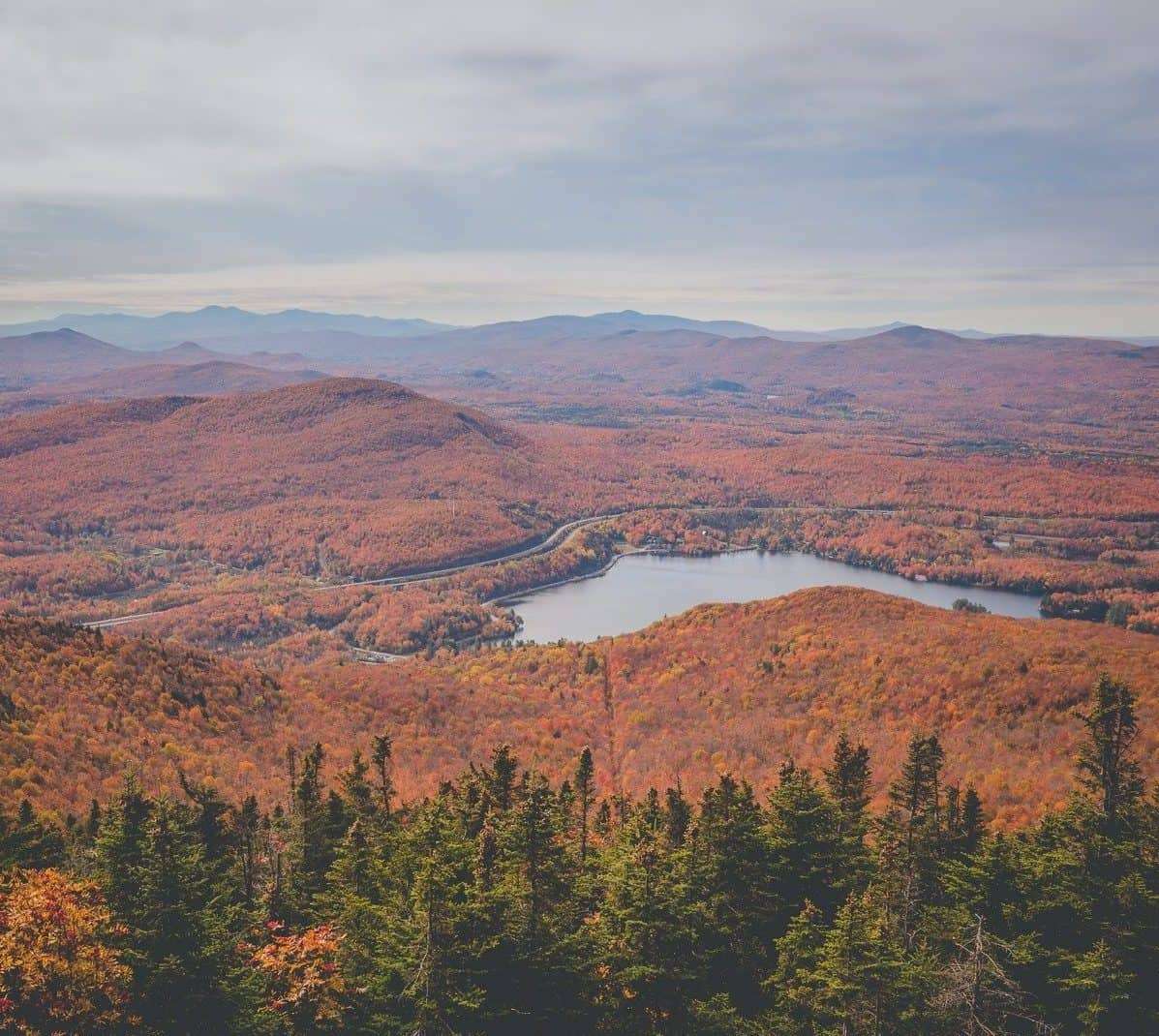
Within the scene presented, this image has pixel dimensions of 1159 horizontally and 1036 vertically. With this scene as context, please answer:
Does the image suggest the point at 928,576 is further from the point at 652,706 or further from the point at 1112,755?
the point at 1112,755

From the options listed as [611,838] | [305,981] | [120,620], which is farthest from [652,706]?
[120,620]

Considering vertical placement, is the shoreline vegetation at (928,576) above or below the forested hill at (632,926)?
below

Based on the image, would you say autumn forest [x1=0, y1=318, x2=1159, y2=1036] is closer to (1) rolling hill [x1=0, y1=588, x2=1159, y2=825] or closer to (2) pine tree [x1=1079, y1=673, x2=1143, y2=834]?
(2) pine tree [x1=1079, y1=673, x2=1143, y2=834]

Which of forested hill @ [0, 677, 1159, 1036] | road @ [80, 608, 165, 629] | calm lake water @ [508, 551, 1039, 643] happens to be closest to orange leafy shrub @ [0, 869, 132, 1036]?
forested hill @ [0, 677, 1159, 1036]

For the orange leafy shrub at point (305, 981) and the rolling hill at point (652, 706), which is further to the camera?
the rolling hill at point (652, 706)

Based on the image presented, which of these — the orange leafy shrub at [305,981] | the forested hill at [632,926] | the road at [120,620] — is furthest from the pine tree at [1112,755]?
the road at [120,620]

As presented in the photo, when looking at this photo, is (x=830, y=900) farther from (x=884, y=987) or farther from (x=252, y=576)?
(x=252, y=576)

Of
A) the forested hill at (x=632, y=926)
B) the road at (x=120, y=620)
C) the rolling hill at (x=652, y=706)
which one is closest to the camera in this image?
the forested hill at (x=632, y=926)

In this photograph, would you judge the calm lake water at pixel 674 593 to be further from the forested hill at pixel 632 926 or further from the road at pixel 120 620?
the forested hill at pixel 632 926

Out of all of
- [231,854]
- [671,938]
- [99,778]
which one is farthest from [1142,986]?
[99,778]
